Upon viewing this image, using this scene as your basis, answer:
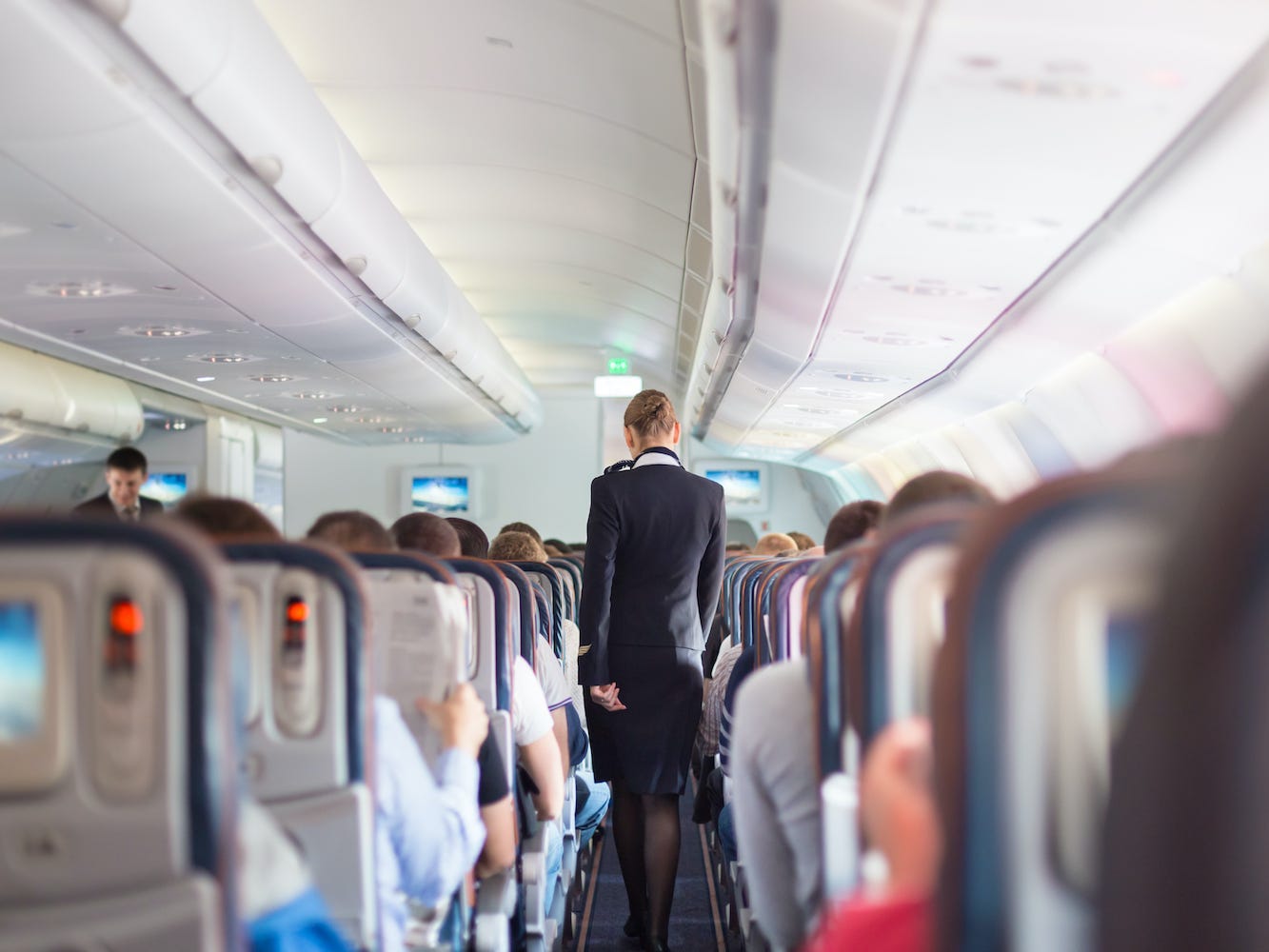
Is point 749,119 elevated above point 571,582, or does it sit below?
above

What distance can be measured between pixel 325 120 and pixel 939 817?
16.2ft

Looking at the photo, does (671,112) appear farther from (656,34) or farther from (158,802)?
(158,802)

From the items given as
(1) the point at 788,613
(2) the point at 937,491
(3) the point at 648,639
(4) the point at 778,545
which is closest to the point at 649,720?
(3) the point at 648,639

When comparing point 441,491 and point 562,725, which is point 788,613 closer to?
point 562,725

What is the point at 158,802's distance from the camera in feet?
4.49

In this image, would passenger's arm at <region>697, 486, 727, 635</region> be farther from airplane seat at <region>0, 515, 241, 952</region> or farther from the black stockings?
airplane seat at <region>0, 515, 241, 952</region>

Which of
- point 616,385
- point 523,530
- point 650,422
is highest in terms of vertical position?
point 616,385

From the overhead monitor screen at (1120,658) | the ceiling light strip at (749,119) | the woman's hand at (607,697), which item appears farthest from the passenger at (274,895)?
the woman's hand at (607,697)

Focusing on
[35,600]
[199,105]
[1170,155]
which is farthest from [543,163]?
[35,600]

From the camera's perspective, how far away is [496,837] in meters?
3.26

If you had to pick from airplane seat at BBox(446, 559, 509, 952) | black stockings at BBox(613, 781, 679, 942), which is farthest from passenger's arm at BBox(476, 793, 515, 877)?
black stockings at BBox(613, 781, 679, 942)

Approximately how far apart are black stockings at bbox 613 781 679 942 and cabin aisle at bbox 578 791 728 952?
0.65ft

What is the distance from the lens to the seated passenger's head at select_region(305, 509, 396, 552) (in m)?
2.93

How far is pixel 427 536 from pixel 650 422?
4.38 ft
